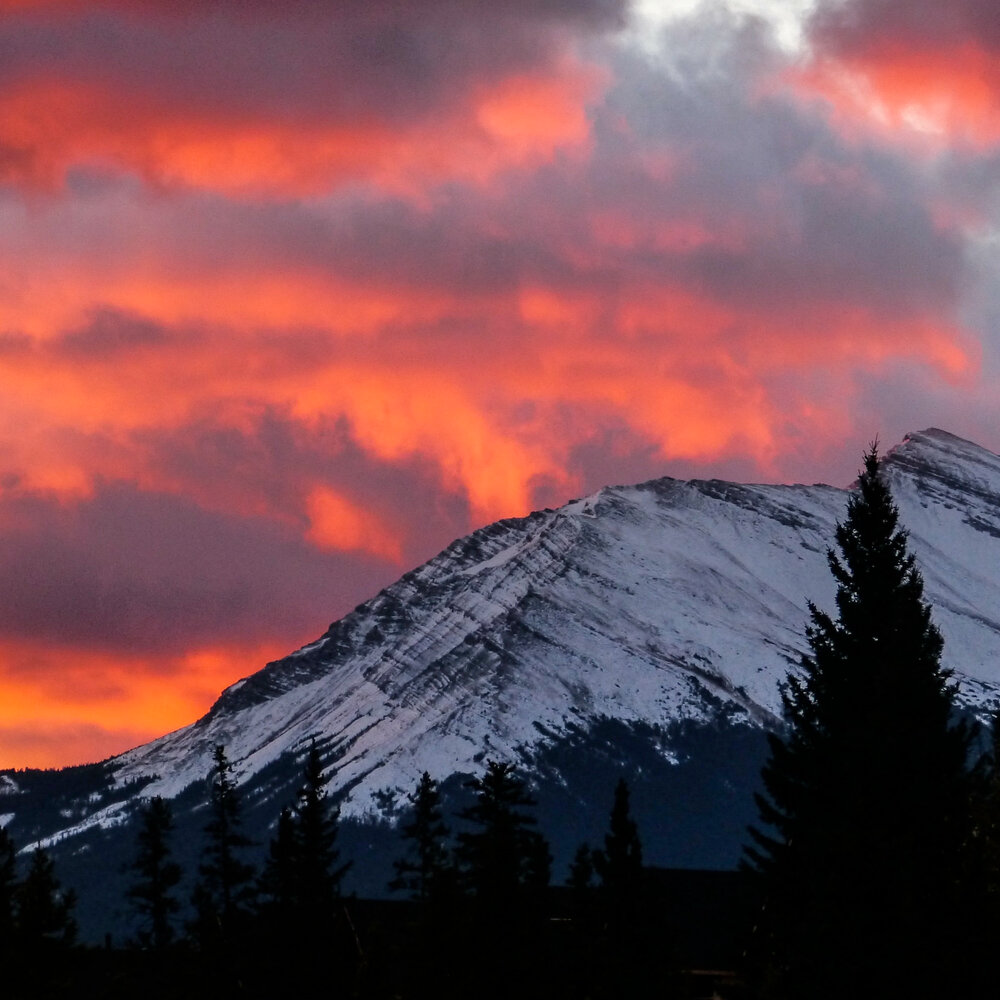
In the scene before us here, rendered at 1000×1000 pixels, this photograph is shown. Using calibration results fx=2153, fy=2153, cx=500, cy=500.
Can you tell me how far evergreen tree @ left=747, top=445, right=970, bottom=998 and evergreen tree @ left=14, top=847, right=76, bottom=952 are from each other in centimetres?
2221

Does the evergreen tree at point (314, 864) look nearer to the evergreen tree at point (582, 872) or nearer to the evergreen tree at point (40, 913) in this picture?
the evergreen tree at point (582, 872)

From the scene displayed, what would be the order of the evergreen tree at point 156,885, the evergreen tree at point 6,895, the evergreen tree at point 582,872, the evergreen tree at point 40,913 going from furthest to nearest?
the evergreen tree at point 156,885
the evergreen tree at point 582,872
the evergreen tree at point 6,895
the evergreen tree at point 40,913

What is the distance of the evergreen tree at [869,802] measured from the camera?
1841 inches

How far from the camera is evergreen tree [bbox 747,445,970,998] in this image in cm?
4675

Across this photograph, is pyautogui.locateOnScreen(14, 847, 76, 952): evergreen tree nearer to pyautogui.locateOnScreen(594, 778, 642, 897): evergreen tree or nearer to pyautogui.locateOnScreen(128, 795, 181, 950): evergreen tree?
pyautogui.locateOnScreen(594, 778, 642, 897): evergreen tree

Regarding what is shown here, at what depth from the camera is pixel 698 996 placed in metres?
84.6

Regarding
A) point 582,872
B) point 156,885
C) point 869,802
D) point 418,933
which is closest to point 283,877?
point 582,872

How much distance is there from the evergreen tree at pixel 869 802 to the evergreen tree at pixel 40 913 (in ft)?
72.9

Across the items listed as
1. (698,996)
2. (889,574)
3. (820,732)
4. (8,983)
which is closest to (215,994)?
(8,983)

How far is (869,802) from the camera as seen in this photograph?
163 ft

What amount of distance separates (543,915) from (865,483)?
53.8ft

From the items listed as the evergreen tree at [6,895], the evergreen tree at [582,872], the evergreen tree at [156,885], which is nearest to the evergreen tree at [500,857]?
the evergreen tree at [582,872]

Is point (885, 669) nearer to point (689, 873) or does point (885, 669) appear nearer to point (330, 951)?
point (330, 951)

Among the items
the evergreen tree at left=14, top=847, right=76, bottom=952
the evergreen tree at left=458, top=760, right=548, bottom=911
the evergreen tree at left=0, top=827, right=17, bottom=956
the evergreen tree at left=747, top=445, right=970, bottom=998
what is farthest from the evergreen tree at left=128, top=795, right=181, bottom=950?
the evergreen tree at left=747, top=445, right=970, bottom=998
